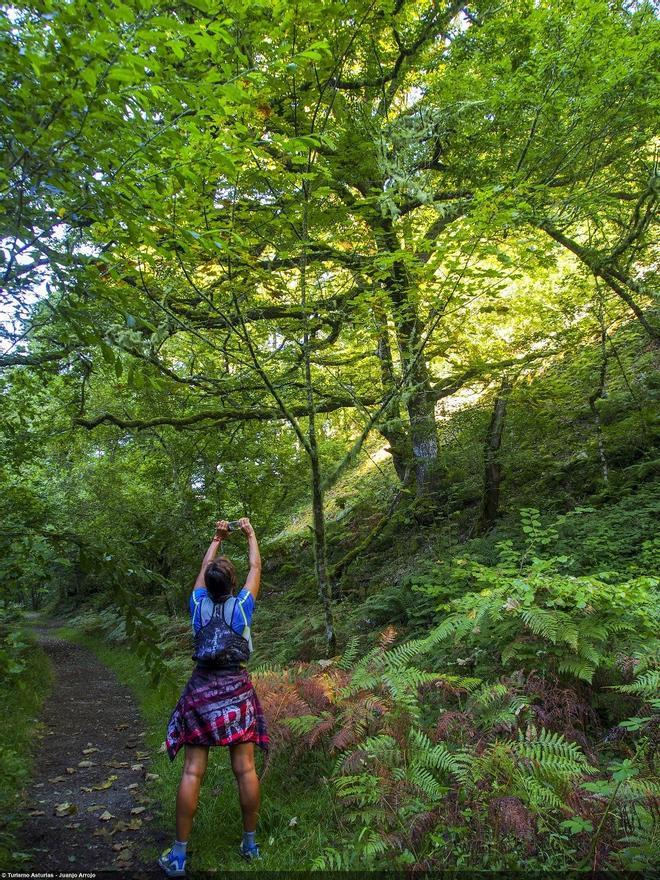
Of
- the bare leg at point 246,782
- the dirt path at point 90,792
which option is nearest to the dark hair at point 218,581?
the bare leg at point 246,782

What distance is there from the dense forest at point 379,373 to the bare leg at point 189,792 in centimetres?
39

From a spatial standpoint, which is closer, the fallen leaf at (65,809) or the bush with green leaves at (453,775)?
the bush with green leaves at (453,775)

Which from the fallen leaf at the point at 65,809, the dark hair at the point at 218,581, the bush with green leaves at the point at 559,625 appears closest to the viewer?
the dark hair at the point at 218,581

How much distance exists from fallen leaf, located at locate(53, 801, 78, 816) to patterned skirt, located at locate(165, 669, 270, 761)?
1.85 m

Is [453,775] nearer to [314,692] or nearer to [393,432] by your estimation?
[314,692]

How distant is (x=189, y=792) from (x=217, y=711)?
0.51 meters

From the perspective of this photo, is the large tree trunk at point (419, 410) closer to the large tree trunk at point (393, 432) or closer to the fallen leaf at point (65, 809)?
the large tree trunk at point (393, 432)

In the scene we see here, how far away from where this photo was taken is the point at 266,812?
4.04 m

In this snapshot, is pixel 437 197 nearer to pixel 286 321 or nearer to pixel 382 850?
pixel 286 321

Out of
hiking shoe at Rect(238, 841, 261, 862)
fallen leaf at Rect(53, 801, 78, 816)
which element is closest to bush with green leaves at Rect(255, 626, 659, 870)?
hiking shoe at Rect(238, 841, 261, 862)

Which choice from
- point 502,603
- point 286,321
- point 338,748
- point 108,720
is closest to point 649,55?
point 286,321

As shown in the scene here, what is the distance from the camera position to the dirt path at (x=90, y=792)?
3.78 metres

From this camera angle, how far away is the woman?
133 inches

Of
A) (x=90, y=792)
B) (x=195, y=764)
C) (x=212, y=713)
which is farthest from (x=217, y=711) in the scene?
(x=90, y=792)
